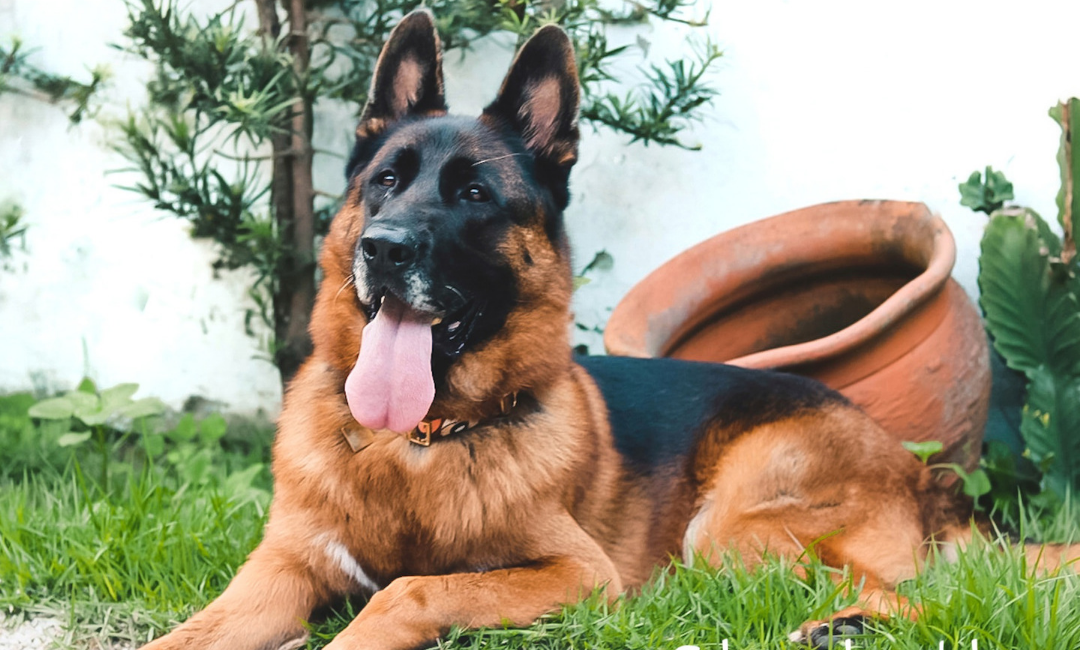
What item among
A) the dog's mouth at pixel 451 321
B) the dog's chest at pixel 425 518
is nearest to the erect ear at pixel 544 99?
the dog's mouth at pixel 451 321

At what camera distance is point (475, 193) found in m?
2.48

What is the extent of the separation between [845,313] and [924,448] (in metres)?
1.12

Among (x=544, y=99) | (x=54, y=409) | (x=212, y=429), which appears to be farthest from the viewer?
(x=212, y=429)

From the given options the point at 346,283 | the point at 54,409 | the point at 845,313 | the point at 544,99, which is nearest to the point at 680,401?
the point at 544,99

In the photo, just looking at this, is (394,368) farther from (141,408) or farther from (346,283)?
(141,408)

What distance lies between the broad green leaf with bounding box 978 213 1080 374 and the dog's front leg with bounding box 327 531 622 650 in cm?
220

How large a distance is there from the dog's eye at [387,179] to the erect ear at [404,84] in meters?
0.22

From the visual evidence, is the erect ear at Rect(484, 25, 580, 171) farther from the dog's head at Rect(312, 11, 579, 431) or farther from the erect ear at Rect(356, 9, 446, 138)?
the erect ear at Rect(356, 9, 446, 138)

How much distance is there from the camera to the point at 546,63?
2.59 metres

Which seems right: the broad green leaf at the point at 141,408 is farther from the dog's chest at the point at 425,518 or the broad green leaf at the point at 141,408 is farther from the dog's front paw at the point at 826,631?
the dog's front paw at the point at 826,631

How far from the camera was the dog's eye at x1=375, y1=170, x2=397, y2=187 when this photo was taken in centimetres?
251

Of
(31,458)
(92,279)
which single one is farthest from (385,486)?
(92,279)

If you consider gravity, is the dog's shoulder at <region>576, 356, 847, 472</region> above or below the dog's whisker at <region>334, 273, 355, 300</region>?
below

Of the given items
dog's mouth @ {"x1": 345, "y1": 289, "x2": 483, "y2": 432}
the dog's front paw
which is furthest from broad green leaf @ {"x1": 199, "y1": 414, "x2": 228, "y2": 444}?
the dog's front paw
